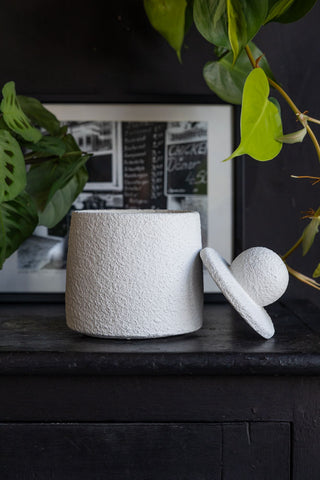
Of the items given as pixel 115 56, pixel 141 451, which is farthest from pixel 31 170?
pixel 141 451

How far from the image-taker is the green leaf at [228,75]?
3.16 ft

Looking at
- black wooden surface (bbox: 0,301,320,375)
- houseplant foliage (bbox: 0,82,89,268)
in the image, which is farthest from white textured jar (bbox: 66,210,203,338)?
houseplant foliage (bbox: 0,82,89,268)

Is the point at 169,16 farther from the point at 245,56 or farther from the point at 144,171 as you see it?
the point at 144,171

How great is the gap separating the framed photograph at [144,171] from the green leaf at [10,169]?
292mm

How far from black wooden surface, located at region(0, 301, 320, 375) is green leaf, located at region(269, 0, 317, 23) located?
461mm

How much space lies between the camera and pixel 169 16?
965 millimetres

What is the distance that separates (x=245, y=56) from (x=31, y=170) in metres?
0.40

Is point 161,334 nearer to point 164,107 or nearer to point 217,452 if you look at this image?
point 217,452

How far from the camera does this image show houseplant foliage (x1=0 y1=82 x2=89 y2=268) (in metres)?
0.85

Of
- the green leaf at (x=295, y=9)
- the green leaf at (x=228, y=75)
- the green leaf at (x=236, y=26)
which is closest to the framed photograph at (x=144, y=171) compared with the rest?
the green leaf at (x=228, y=75)

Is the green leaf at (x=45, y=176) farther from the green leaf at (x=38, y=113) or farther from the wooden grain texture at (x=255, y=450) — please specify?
the wooden grain texture at (x=255, y=450)

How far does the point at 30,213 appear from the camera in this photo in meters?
0.93

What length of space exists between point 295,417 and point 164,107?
0.63 meters

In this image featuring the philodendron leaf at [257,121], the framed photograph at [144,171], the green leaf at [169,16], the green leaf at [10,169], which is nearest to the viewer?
the philodendron leaf at [257,121]
